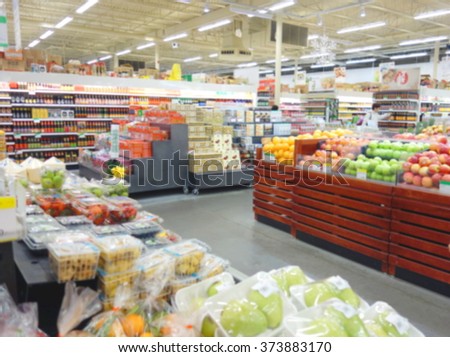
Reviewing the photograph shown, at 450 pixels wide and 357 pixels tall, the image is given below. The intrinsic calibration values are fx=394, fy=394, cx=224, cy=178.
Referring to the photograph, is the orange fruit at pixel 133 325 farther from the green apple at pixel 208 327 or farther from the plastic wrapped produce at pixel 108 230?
the plastic wrapped produce at pixel 108 230

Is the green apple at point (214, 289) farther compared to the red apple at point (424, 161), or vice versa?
the red apple at point (424, 161)

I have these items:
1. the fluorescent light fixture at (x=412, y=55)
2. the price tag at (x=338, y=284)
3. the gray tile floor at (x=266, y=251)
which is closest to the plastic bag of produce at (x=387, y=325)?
the price tag at (x=338, y=284)

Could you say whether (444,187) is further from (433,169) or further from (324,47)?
(324,47)

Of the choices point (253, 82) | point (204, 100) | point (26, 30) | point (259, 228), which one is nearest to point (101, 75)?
point (204, 100)

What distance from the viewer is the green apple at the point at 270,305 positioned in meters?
1.45

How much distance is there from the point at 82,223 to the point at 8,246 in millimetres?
682

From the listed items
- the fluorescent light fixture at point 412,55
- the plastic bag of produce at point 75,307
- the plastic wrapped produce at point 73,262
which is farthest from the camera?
the fluorescent light fixture at point 412,55

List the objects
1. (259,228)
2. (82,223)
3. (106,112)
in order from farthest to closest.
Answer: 1. (106,112)
2. (259,228)
3. (82,223)

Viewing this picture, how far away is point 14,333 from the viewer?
1409 millimetres

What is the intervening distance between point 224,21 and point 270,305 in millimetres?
13642

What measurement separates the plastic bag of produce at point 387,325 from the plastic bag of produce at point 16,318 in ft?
4.13

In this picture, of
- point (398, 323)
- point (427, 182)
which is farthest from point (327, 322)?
point (427, 182)

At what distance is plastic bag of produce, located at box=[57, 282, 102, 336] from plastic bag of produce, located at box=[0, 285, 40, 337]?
0.10 metres
